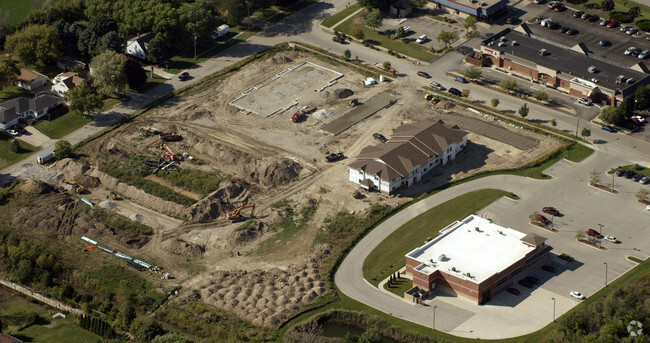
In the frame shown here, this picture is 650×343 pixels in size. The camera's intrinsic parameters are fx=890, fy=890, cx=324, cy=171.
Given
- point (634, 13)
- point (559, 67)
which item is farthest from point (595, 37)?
point (559, 67)

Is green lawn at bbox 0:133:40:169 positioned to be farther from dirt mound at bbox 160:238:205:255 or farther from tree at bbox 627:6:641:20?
tree at bbox 627:6:641:20

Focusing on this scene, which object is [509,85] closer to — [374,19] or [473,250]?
[374,19]

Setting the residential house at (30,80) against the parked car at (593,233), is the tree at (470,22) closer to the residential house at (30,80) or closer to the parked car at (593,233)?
the parked car at (593,233)

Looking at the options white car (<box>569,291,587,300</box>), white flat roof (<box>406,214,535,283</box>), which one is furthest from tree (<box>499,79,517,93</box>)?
white car (<box>569,291,587,300</box>)

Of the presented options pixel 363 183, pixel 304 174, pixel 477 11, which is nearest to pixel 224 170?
pixel 304 174

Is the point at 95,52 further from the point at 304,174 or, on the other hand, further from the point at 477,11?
the point at 477,11

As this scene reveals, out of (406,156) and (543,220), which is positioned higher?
(406,156)

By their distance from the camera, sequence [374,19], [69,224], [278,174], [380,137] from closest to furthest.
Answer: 1. [69,224]
2. [278,174]
3. [380,137]
4. [374,19]

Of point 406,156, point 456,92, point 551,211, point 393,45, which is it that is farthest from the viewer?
point 393,45
